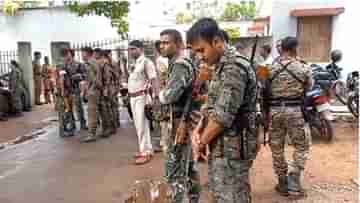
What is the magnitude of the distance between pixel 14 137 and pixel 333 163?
235 inches

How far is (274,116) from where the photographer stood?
3816 mm

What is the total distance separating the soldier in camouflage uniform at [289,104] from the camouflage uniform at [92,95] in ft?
11.9

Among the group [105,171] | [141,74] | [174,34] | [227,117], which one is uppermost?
[174,34]

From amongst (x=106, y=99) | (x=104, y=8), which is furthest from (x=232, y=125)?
(x=104, y=8)

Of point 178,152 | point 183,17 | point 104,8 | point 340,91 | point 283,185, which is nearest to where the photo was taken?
point 178,152

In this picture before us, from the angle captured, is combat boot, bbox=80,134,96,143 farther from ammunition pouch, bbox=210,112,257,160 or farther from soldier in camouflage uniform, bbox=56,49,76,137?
ammunition pouch, bbox=210,112,257,160

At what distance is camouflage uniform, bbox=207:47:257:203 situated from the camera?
2.22m

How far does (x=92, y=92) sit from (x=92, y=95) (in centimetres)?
6

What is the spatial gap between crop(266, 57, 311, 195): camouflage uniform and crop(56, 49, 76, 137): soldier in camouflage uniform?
437cm

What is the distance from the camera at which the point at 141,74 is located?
5051mm

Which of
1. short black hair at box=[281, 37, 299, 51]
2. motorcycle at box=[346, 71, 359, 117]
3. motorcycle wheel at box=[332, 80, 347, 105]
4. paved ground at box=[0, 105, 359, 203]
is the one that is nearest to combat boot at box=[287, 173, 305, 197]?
paved ground at box=[0, 105, 359, 203]

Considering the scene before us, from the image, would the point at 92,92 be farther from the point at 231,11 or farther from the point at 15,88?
the point at 231,11

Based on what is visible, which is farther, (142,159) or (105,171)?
(142,159)

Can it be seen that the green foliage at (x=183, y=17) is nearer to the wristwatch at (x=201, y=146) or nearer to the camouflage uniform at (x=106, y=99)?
the camouflage uniform at (x=106, y=99)
